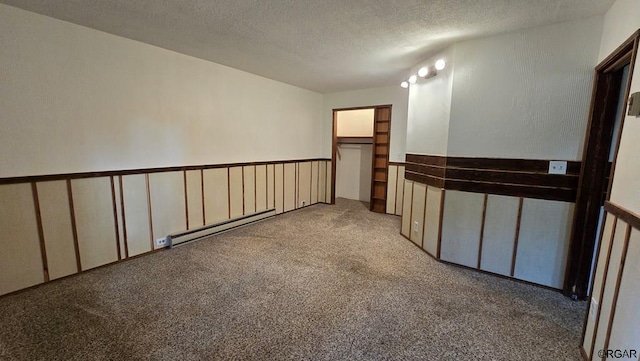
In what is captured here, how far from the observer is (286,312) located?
213 centimetres

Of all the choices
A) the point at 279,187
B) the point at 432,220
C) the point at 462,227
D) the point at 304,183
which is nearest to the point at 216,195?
the point at 279,187

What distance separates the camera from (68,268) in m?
2.64

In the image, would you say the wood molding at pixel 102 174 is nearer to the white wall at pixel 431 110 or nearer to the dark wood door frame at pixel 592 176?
the white wall at pixel 431 110

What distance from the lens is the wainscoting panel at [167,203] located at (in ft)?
10.7

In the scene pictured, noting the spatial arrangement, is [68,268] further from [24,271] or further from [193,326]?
[193,326]

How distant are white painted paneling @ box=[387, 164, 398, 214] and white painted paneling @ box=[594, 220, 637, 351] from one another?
143 inches

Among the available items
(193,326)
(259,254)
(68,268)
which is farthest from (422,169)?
(68,268)

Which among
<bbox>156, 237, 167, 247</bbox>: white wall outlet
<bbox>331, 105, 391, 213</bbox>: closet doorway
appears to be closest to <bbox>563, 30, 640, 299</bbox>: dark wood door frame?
<bbox>331, 105, 391, 213</bbox>: closet doorway

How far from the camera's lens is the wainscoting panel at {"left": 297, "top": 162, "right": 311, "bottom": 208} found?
5.59m

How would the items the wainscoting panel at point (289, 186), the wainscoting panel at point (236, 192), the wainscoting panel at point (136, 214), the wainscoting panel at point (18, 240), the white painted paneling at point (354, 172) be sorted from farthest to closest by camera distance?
the white painted paneling at point (354, 172)
the wainscoting panel at point (289, 186)
the wainscoting panel at point (236, 192)
the wainscoting panel at point (136, 214)
the wainscoting panel at point (18, 240)

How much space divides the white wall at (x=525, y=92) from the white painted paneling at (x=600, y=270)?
3.50 ft

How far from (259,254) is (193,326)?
1.32m

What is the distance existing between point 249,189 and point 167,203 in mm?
1367

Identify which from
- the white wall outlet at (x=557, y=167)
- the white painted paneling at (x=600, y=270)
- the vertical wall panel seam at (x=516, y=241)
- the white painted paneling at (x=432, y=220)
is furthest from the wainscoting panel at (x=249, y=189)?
the white painted paneling at (x=600, y=270)
